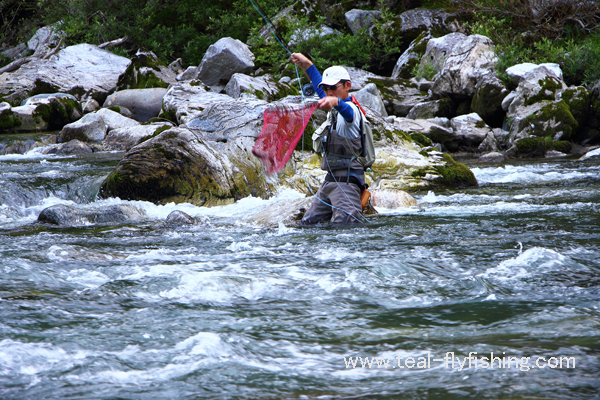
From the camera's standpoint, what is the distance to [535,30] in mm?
18312

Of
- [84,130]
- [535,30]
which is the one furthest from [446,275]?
[535,30]

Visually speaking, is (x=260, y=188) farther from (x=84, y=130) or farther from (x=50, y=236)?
(x=84, y=130)

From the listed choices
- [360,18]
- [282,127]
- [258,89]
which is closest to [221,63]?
[258,89]

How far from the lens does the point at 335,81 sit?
17.9ft

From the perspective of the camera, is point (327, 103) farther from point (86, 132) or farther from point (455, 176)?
point (86, 132)

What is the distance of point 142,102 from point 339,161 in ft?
40.7

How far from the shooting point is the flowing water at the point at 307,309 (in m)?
2.43

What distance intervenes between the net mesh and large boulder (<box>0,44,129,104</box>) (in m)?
14.7

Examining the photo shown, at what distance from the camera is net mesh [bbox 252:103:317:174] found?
6762 millimetres

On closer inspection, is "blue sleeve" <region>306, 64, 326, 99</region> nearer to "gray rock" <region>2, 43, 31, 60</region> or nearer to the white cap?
the white cap

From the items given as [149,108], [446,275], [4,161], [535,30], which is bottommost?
[446,275]

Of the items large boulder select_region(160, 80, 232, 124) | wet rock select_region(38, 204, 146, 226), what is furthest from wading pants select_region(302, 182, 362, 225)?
large boulder select_region(160, 80, 232, 124)

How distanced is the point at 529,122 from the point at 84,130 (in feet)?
40.1

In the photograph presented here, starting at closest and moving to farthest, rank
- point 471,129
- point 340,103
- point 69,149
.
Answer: point 340,103 → point 69,149 → point 471,129
